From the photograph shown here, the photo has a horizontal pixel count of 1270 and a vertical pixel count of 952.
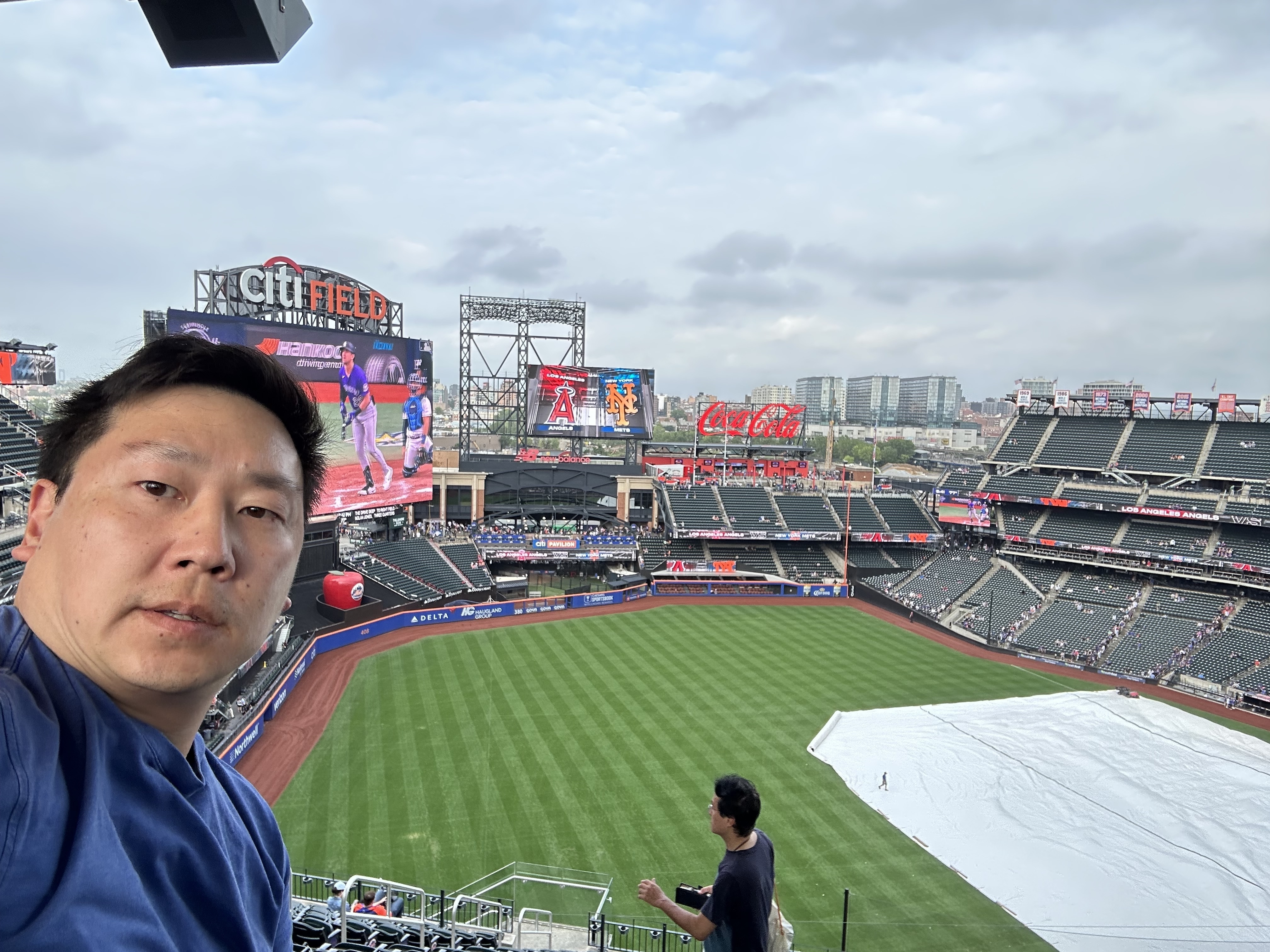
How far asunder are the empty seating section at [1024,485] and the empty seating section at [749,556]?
15.3 meters

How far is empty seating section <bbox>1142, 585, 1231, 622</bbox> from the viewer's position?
32406 mm

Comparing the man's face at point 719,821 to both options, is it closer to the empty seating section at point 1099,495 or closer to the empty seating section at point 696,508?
the empty seating section at point 696,508

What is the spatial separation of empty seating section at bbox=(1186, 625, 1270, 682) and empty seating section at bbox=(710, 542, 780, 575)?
2085 centimetres

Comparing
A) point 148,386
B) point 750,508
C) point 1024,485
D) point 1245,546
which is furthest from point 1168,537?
point 148,386

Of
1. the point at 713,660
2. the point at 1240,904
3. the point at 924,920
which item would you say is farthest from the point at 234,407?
the point at 713,660

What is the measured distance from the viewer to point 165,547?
1.41 metres

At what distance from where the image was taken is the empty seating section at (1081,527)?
39031 mm

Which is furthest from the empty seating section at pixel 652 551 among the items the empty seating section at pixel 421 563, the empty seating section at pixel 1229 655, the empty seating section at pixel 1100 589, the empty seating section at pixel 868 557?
the empty seating section at pixel 1229 655

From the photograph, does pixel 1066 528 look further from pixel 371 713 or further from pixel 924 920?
pixel 371 713

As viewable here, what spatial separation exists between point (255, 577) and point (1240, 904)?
1993 centimetres

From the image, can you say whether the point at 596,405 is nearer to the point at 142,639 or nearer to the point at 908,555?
the point at 908,555

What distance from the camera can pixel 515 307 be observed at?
166ft

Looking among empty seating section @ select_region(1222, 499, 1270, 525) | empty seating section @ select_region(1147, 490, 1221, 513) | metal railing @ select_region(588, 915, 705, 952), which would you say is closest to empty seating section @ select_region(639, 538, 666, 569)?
empty seating section @ select_region(1147, 490, 1221, 513)

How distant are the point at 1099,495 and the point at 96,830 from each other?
159ft
